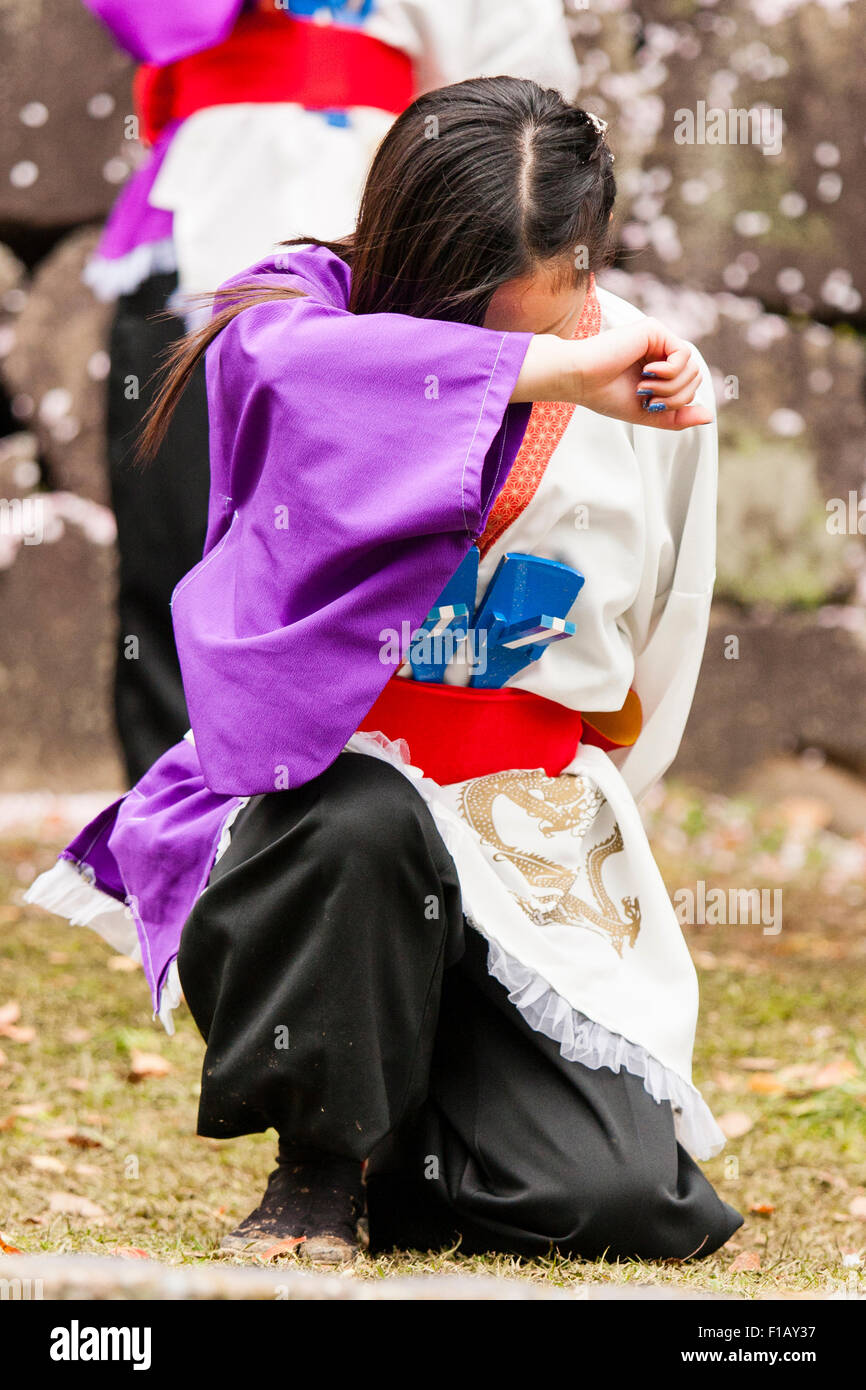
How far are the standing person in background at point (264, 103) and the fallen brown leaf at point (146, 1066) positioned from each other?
0.84 meters

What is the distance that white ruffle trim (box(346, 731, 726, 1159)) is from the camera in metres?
1.68

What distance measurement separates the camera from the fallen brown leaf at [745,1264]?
5.55 ft

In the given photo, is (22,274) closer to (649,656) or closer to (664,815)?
(664,815)

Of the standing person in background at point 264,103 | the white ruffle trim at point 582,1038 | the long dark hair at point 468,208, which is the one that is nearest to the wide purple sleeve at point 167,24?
the standing person in background at point 264,103

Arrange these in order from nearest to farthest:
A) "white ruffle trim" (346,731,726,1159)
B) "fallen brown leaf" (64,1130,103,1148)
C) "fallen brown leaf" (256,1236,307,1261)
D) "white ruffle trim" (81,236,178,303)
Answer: "fallen brown leaf" (256,1236,307,1261)
"white ruffle trim" (346,731,726,1159)
"fallen brown leaf" (64,1130,103,1148)
"white ruffle trim" (81,236,178,303)

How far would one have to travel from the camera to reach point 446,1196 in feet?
5.57

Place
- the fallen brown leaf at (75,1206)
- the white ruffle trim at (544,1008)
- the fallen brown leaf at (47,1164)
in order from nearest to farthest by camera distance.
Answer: the white ruffle trim at (544,1008) < the fallen brown leaf at (75,1206) < the fallen brown leaf at (47,1164)

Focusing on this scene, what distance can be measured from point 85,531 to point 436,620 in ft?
8.74

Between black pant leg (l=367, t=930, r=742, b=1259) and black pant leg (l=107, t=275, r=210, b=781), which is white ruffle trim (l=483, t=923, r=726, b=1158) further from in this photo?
black pant leg (l=107, t=275, r=210, b=781)

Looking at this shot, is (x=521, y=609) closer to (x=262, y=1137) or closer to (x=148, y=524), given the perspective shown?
(x=262, y=1137)

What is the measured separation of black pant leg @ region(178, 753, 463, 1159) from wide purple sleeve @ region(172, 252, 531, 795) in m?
0.07

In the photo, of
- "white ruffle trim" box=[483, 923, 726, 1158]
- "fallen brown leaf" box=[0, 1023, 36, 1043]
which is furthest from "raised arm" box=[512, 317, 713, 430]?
"fallen brown leaf" box=[0, 1023, 36, 1043]

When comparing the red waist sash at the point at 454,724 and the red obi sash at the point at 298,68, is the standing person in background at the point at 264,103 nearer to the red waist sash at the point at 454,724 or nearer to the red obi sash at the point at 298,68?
the red obi sash at the point at 298,68

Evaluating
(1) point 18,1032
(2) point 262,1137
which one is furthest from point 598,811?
(1) point 18,1032
